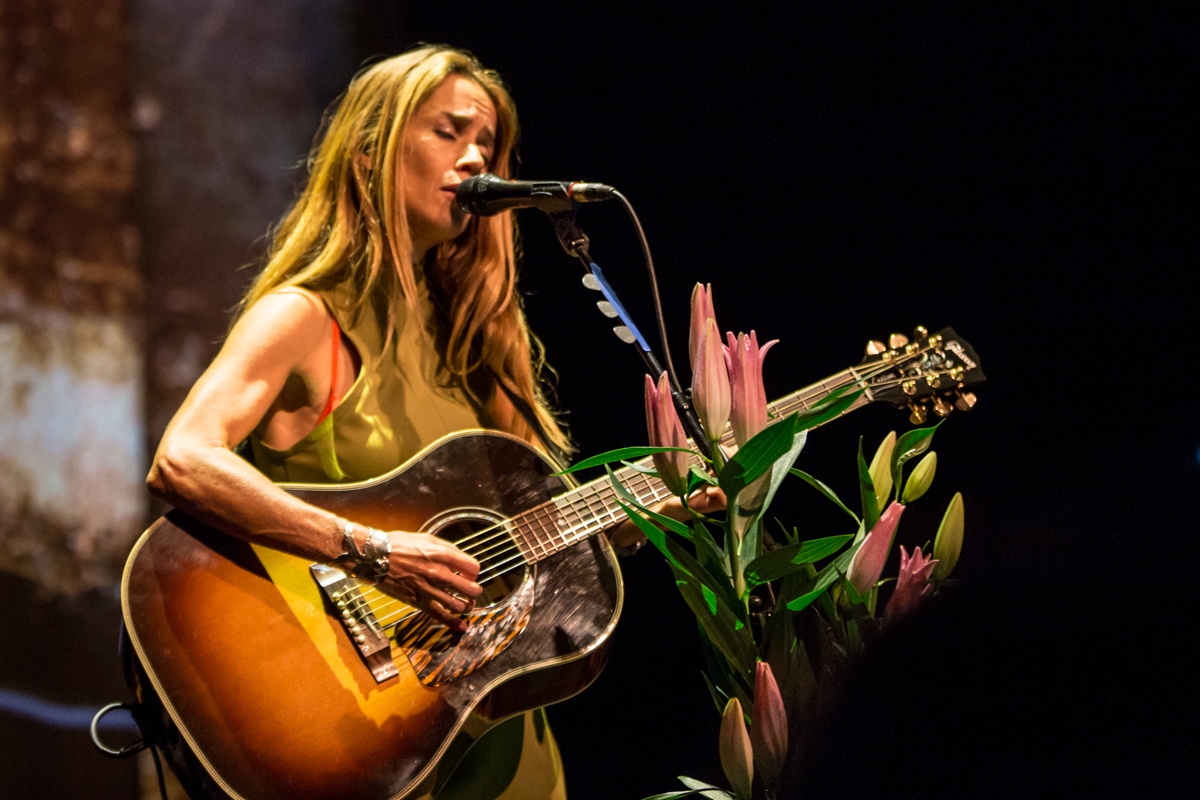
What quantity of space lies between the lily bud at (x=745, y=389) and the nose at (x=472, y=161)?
3.45ft

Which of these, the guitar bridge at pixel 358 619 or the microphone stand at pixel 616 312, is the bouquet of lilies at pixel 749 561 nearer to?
the microphone stand at pixel 616 312

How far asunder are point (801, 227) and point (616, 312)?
1.13 metres

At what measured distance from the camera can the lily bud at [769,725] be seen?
0.87 meters

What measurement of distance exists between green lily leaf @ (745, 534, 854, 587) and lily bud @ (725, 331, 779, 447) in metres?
0.13

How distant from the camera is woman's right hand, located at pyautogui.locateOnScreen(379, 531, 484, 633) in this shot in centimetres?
144

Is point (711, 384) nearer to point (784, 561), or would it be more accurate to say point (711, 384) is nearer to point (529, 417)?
point (784, 561)

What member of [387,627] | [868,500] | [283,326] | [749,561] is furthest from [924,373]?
[283,326]

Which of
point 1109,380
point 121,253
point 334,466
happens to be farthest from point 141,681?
point 1109,380

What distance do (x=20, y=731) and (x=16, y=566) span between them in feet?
1.36

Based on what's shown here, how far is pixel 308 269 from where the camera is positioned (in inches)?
67.6

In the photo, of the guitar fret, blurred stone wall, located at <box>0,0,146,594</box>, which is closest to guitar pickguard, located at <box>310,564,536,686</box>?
the guitar fret

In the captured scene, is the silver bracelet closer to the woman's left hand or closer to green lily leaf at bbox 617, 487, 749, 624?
the woman's left hand

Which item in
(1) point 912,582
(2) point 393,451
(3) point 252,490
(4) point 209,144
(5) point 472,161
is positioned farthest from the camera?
(4) point 209,144

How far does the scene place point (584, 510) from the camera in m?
1.66
